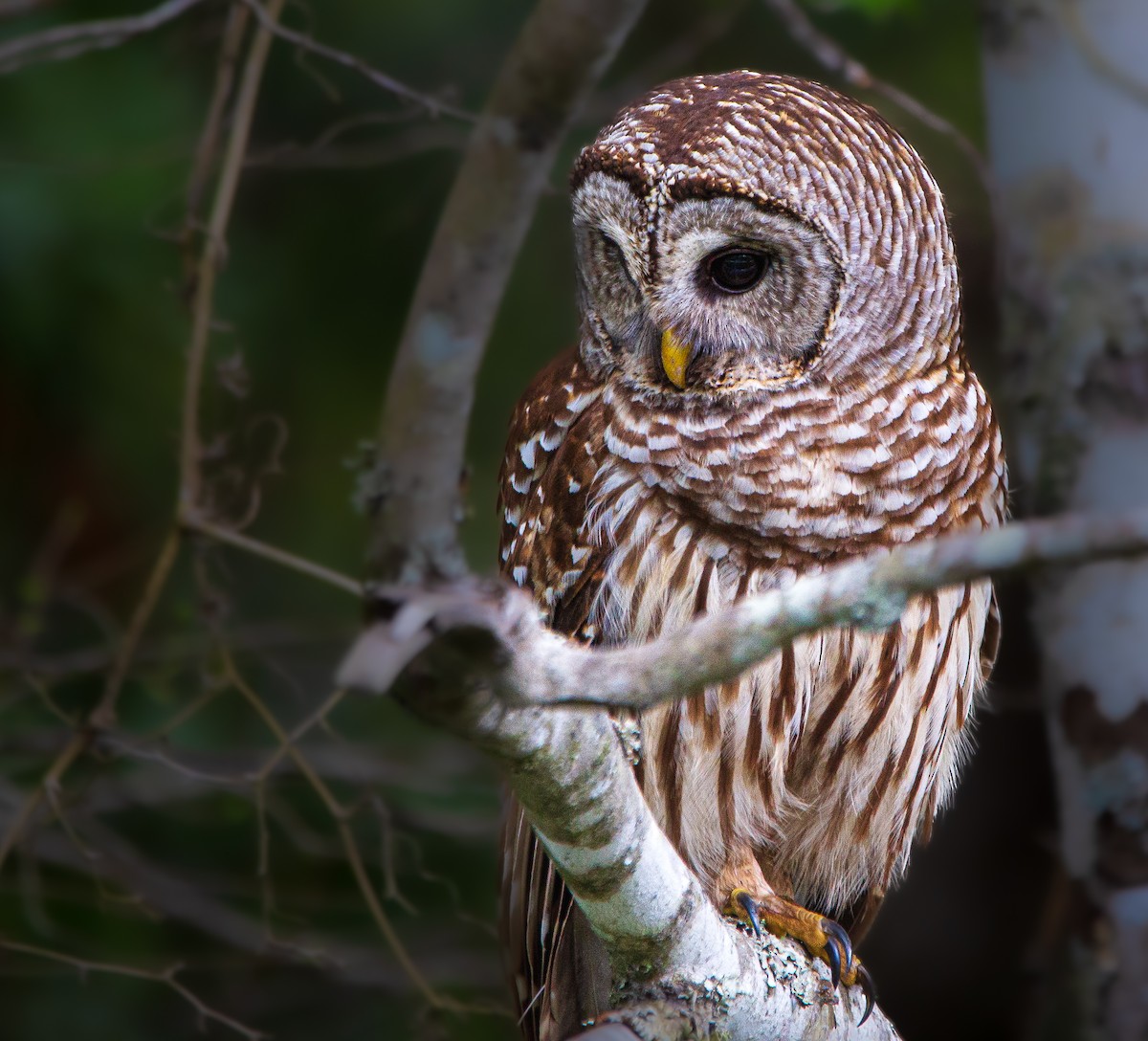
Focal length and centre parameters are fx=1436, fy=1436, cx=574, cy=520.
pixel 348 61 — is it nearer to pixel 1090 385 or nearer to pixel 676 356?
pixel 676 356

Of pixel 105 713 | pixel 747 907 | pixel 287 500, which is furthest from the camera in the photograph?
pixel 287 500

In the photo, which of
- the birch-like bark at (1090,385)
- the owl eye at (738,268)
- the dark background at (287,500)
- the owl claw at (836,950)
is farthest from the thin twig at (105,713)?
the birch-like bark at (1090,385)

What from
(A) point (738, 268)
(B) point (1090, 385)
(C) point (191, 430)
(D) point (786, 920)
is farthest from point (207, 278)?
(B) point (1090, 385)

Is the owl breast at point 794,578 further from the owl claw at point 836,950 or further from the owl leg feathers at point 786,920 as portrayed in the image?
the owl claw at point 836,950

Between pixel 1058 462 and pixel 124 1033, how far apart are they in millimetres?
2772

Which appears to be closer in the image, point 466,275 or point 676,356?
point 466,275

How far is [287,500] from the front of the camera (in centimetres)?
443

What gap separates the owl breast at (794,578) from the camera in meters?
2.25

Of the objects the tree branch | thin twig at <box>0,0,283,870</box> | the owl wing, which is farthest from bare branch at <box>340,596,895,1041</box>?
thin twig at <box>0,0,283,870</box>

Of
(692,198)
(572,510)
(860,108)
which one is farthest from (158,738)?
(860,108)

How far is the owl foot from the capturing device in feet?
7.74

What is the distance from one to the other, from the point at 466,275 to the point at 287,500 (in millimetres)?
3337

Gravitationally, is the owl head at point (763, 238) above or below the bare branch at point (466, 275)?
above

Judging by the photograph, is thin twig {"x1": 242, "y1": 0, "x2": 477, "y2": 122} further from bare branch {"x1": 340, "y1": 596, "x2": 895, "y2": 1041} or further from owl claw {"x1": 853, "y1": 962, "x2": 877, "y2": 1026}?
owl claw {"x1": 853, "y1": 962, "x2": 877, "y2": 1026}
